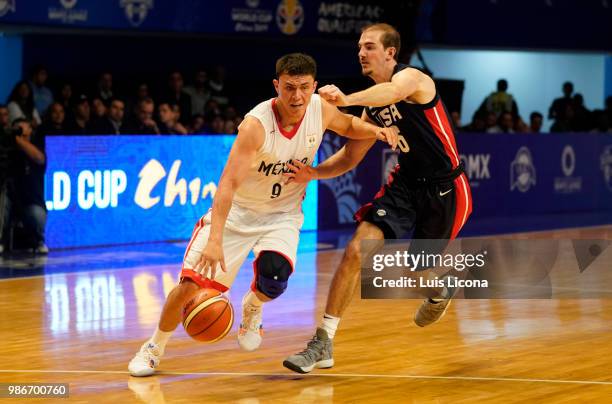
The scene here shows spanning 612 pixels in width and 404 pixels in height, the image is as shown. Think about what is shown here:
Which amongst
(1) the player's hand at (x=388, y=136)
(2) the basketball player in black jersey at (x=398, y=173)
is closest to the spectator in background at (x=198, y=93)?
(2) the basketball player in black jersey at (x=398, y=173)

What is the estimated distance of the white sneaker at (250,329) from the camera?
297 inches

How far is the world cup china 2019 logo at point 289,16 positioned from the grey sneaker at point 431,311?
1065cm

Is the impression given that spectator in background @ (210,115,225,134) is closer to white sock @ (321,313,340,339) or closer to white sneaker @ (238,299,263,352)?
white sneaker @ (238,299,263,352)

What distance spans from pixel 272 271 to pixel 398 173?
133 centimetres

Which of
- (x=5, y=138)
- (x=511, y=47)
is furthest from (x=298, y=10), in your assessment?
(x=5, y=138)

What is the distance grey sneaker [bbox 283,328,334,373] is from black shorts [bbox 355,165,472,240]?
866 millimetres

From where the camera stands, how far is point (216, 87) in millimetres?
17297

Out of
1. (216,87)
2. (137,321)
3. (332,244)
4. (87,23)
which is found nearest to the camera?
(137,321)

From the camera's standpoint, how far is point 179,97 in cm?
1622

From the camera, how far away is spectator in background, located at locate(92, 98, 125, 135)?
14.1m

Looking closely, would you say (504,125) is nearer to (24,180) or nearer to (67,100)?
(67,100)

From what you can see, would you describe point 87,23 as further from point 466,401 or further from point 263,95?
point 466,401

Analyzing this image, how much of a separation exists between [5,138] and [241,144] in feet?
22.2

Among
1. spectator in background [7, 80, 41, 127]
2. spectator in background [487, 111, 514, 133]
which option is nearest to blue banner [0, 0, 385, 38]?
spectator in background [7, 80, 41, 127]
